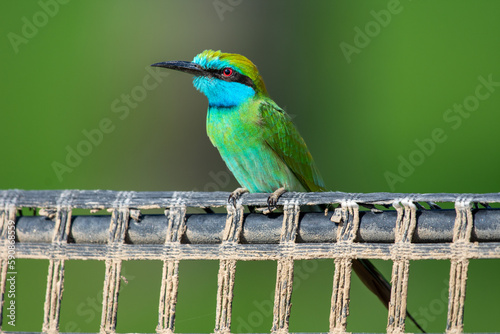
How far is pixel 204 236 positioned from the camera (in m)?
1.40

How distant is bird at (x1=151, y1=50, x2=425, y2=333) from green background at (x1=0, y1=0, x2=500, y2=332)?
1165 mm

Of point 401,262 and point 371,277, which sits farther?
point 371,277

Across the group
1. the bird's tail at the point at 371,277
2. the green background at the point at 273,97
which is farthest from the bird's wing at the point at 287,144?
the green background at the point at 273,97

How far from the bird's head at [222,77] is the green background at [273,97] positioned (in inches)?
55.8

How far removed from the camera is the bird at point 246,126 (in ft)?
8.11

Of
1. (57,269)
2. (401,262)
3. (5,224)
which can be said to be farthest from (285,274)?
(5,224)

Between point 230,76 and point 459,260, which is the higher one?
point 230,76

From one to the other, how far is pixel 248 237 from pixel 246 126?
1.13 metres

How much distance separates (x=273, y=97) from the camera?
4.55 m

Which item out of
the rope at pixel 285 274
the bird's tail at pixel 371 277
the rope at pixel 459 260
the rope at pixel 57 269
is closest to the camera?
the rope at pixel 459 260

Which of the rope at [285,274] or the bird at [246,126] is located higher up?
the bird at [246,126]

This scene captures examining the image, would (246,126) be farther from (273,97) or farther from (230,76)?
(273,97)

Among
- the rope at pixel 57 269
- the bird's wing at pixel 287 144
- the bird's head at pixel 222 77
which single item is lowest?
the rope at pixel 57 269

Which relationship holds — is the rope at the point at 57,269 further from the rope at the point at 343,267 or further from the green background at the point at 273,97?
the green background at the point at 273,97
